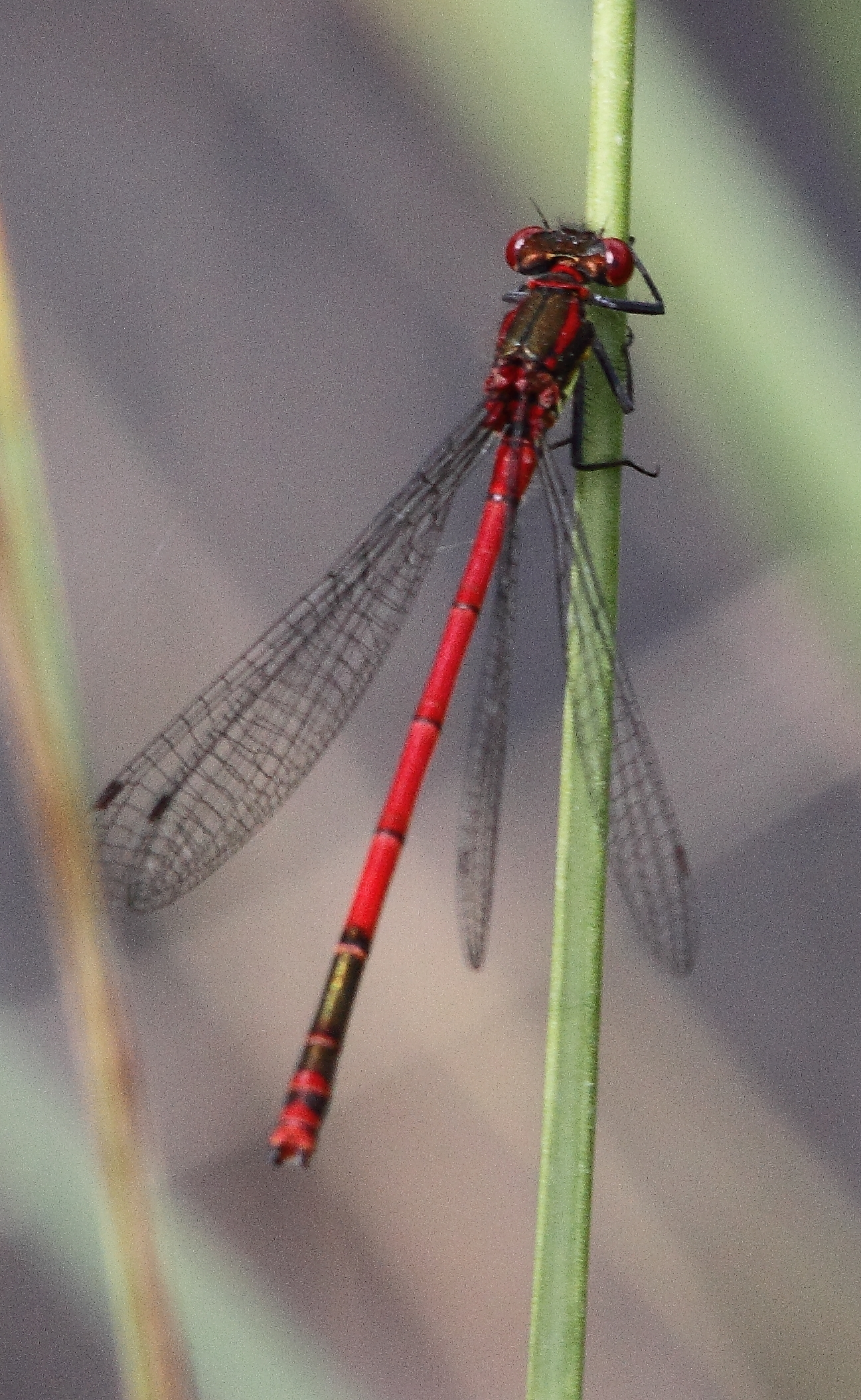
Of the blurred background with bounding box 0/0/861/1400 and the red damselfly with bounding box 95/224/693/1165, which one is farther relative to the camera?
the blurred background with bounding box 0/0/861/1400

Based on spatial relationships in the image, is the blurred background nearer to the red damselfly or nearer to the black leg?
the red damselfly

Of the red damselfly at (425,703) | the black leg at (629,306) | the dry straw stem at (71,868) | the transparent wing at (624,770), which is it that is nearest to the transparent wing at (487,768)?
the red damselfly at (425,703)

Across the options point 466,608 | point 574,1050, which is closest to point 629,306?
point 466,608

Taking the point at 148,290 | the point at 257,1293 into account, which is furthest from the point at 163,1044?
the point at 148,290

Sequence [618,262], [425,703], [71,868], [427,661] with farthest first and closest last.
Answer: [427,661] < [425,703] < [71,868] < [618,262]

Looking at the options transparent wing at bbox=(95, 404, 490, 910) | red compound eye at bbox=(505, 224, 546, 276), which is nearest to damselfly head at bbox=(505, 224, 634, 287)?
red compound eye at bbox=(505, 224, 546, 276)

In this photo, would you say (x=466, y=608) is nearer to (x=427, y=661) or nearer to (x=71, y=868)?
(x=427, y=661)
